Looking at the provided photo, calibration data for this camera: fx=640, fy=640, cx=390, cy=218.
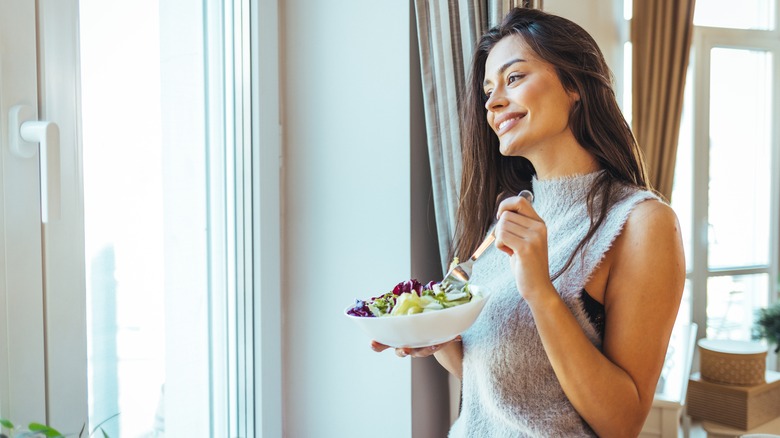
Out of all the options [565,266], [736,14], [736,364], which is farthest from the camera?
[736,14]

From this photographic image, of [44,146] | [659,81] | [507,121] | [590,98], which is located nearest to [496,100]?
[507,121]

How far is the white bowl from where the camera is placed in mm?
984

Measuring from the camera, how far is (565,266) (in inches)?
43.0

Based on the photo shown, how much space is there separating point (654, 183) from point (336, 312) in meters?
1.95

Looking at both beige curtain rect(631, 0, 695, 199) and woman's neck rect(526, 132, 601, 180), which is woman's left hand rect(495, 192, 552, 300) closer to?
woman's neck rect(526, 132, 601, 180)

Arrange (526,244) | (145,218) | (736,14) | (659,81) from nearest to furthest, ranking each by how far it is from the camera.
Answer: (526,244) < (145,218) < (659,81) < (736,14)

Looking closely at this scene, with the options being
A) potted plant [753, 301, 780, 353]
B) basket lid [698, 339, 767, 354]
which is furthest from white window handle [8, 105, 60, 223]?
potted plant [753, 301, 780, 353]

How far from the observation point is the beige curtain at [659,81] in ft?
10.0

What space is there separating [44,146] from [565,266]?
35.5 inches

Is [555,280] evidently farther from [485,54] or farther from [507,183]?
[485,54]

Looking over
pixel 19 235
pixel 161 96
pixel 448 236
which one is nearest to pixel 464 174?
pixel 448 236

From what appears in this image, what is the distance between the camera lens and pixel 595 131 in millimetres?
1150

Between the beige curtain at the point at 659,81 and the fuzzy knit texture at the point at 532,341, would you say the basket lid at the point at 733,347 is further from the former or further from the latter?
the fuzzy knit texture at the point at 532,341

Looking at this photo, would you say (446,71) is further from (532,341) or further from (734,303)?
(734,303)
